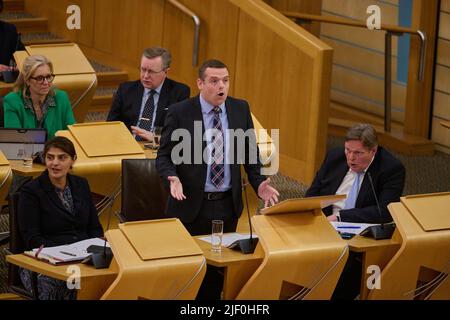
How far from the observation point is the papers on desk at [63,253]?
5.80 m

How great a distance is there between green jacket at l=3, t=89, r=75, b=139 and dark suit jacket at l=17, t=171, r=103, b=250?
52.2 inches

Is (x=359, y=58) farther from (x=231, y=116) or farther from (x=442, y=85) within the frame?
(x=231, y=116)

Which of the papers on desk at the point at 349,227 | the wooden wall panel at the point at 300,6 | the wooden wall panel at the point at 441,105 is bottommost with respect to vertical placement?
the papers on desk at the point at 349,227

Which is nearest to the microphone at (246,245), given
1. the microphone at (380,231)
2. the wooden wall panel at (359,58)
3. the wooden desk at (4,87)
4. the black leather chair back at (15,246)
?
the microphone at (380,231)

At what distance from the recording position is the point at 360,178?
22.9ft

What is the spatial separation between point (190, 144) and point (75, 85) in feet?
9.15

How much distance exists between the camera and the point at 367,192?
6.94m

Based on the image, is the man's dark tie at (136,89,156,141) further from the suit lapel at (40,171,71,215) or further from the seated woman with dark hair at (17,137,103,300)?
the suit lapel at (40,171,71,215)

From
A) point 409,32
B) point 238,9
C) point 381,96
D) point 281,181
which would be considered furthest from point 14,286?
point 381,96

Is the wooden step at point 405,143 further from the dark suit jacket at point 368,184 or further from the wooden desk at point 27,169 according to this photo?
the wooden desk at point 27,169

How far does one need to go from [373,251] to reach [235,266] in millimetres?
778

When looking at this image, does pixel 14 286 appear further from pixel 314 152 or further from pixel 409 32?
pixel 409 32

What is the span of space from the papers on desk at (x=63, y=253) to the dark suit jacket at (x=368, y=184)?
59.4 inches

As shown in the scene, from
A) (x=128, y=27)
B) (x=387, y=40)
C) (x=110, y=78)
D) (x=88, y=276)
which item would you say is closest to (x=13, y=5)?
(x=128, y=27)
